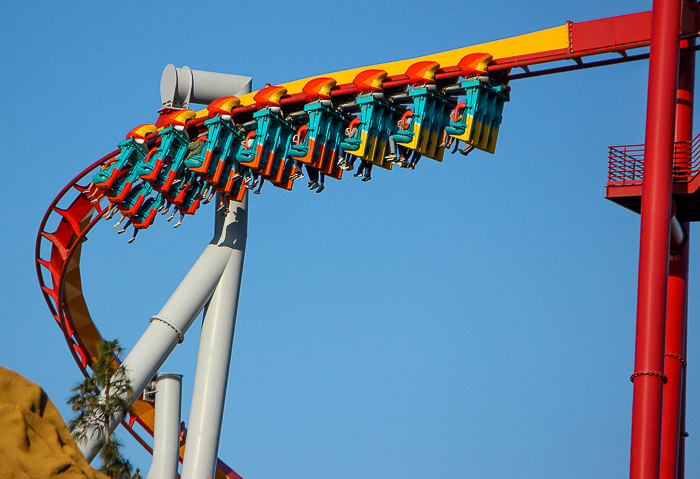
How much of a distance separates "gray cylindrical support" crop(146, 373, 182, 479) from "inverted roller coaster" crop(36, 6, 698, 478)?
1.36 metres

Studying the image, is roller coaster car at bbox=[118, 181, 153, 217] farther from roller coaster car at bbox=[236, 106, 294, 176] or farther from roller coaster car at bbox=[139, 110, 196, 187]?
roller coaster car at bbox=[236, 106, 294, 176]

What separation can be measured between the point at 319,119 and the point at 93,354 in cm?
982

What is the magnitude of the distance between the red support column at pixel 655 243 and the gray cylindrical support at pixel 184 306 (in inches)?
409

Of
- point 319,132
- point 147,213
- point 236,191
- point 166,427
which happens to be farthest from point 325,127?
point 166,427

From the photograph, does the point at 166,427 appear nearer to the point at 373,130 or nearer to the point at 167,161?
the point at 167,161

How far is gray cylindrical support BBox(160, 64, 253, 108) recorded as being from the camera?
22172 millimetres

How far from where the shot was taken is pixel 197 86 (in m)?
22.3

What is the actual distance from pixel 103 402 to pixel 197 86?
26.0ft

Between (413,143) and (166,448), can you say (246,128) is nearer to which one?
(413,143)

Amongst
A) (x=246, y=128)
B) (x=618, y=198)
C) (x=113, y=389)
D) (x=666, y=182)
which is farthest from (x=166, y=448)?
(x=666, y=182)

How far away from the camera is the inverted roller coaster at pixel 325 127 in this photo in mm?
15664

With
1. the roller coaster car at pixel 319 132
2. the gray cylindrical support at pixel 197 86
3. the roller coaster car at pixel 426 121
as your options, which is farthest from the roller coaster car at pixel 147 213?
the roller coaster car at pixel 426 121

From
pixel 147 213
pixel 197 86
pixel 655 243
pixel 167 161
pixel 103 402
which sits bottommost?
pixel 103 402

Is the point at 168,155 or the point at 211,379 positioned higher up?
the point at 168,155
